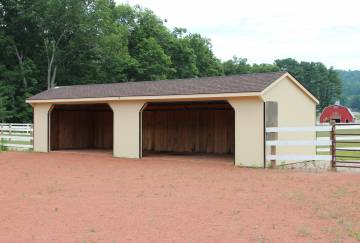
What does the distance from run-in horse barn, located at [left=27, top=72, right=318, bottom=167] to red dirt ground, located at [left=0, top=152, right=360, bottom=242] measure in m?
1.79

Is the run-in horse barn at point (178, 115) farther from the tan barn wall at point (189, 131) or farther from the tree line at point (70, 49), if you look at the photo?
the tree line at point (70, 49)

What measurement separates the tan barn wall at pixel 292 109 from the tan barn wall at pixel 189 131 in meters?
3.59

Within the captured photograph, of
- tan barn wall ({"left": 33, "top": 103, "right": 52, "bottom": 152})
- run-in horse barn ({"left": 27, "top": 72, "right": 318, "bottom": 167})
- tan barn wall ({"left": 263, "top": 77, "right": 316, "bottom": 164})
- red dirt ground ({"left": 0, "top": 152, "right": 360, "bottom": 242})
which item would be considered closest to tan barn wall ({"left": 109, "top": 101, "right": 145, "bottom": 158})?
run-in horse barn ({"left": 27, "top": 72, "right": 318, "bottom": 167})

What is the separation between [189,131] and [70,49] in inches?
1100

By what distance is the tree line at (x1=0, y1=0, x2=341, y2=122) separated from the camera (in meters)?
42.4

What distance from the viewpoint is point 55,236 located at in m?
6.09

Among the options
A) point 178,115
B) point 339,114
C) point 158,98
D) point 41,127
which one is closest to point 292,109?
point 158,98

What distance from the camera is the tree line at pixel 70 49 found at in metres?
42.4

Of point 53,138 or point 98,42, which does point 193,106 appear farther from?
point 98,42

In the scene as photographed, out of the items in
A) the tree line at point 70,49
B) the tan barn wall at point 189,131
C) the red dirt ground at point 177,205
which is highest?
the tree line at point 70,49

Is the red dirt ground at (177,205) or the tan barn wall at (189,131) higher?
the tan barn wall at (189,131)

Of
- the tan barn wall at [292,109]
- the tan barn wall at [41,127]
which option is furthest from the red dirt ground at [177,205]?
the tan barn wall at [41,127]

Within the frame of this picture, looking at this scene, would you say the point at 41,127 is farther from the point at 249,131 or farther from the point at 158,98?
the point at 249,131

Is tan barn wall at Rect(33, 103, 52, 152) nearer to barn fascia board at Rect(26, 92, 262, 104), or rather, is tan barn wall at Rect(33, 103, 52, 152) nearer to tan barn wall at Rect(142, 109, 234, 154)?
barn fascia board at Rect(26, 92, 262, 104)
